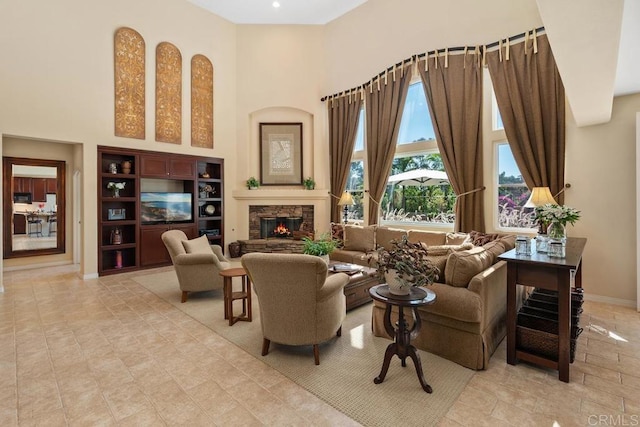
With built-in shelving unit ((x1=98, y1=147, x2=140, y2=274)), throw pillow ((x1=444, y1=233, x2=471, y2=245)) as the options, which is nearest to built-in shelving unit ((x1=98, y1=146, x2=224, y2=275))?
built-in shelving unit ((x1=98, y1=147, x2=140, y2=274))

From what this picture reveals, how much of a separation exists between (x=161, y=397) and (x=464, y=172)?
202 inches

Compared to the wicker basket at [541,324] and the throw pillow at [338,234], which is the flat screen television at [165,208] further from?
the wicker basket at [541,324]

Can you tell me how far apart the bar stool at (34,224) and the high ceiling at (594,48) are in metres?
8.80

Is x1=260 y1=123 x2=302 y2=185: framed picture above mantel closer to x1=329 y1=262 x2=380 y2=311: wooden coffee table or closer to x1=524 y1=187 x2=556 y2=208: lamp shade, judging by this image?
x1=329 y1=262 x2=380 y2=311: wooden coffee table

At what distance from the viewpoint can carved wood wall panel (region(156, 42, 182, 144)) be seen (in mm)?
6523

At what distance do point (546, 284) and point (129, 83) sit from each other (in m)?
7.45

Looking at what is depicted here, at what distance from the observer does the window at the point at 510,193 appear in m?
4.79

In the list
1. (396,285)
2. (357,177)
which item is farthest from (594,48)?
(357,177)

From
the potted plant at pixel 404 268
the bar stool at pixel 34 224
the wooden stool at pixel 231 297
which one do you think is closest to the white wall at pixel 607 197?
the potted plant at pixel 404 268

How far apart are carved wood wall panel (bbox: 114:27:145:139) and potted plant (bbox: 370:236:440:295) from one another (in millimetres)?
6096

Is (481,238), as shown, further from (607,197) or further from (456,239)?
(607,197)

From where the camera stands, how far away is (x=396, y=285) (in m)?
2.33

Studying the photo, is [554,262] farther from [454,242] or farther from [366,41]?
[366,41]

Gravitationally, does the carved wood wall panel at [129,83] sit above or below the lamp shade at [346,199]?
above
